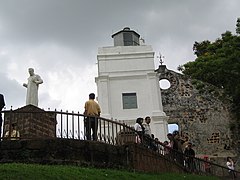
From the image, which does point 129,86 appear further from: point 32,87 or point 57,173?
point 57,173

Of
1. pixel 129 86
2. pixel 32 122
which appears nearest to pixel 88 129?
pixel 32 122

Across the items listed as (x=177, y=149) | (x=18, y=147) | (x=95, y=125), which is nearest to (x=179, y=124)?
(x=177, y=149)

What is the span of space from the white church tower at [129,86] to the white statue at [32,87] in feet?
32.9

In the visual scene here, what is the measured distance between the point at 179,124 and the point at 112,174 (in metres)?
16.3

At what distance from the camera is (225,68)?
888 inches

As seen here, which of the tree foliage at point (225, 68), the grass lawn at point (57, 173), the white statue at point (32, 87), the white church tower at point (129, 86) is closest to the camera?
the grass lawn at point (57, 173)

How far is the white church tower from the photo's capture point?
923 inches

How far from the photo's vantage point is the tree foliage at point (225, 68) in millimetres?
22172

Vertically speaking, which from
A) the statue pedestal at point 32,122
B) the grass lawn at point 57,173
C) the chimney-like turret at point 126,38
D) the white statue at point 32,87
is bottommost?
→ the grass lawn at point 57,173

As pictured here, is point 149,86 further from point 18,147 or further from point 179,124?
point 18,147

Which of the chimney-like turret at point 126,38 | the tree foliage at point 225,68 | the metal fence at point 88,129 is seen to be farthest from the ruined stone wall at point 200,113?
the metal fence at point 88,129

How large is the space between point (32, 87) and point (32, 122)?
7.27 feet

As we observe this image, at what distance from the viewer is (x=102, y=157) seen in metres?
11.0

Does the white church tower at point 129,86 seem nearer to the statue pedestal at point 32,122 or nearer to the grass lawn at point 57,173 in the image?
the statue pedestal at point 32,122
